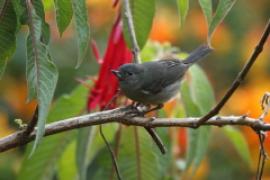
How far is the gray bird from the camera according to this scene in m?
2.51

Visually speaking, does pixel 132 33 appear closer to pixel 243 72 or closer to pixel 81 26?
pixel 81 26

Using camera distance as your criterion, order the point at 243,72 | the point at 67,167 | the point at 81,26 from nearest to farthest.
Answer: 1. the point at 243,72
2. the point at 81,26
3. the point at 67,167

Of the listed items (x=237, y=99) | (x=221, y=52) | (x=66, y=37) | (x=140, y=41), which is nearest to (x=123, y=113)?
(x=140, y=41)

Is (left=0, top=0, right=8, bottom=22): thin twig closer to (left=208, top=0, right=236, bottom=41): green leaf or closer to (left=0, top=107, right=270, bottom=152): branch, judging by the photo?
(left=0, top=107, right=270, bottom=152): branch

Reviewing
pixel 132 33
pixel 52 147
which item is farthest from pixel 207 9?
pixel 52 147

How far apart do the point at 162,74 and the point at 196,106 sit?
355 mm

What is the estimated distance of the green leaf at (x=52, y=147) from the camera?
2441 mm

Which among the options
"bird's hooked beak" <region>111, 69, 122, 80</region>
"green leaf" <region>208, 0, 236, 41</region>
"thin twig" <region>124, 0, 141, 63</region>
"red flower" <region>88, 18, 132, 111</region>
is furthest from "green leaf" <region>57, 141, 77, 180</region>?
"green leaf" <region>208, 0, 236, 41</region>

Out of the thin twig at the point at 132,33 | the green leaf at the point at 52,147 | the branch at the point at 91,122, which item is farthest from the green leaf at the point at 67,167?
→ the branch at the point at 91,122

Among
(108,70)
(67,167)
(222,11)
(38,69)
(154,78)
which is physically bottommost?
(67,167)

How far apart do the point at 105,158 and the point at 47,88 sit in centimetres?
109

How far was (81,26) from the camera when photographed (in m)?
1.63

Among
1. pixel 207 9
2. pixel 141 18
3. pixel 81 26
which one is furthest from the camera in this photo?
pixel 141 18

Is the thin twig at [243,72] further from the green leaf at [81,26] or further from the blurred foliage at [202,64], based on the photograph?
the blurred foliage at [202,64]
